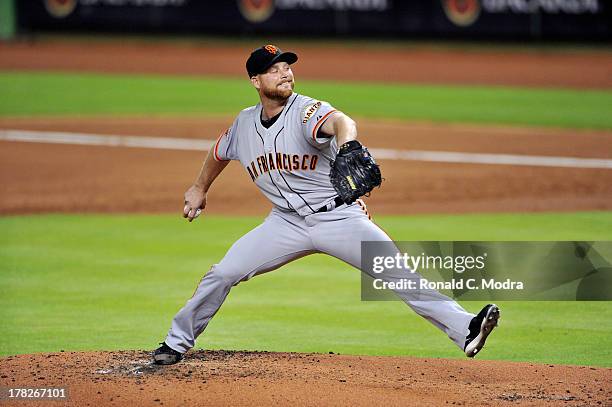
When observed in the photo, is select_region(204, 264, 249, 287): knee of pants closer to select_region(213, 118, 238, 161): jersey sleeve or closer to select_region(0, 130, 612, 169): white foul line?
select_region(213, 118, 238, 161): jersey sleeve

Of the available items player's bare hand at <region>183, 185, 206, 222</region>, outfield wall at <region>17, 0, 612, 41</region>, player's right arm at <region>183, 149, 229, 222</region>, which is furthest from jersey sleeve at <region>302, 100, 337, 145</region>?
outfield wall at <region>17, 0, 612, 41</region>

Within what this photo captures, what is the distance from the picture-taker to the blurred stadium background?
7.49 meters

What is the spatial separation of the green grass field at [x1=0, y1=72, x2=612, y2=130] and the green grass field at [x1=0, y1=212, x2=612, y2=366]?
7665mm

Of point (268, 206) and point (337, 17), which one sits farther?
point (337, 17)

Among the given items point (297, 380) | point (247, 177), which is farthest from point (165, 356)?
point (247, 177)

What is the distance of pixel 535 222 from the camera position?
10.8m

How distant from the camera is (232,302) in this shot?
319 inches

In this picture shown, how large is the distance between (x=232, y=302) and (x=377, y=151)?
7.18 meters

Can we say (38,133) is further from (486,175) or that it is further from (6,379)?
(6,379)

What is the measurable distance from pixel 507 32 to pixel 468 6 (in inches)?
43.4

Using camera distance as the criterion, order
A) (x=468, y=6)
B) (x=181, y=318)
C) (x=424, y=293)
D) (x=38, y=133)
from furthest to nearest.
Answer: (x=468, y=6), (x=38, y=133), (x=181, y=318), (x=424, y=293)

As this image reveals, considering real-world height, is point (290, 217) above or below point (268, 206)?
above

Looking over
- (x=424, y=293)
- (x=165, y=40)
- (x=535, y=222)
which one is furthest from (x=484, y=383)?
(x=165, y=40)

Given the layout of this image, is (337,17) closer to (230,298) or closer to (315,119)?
(230,298)
